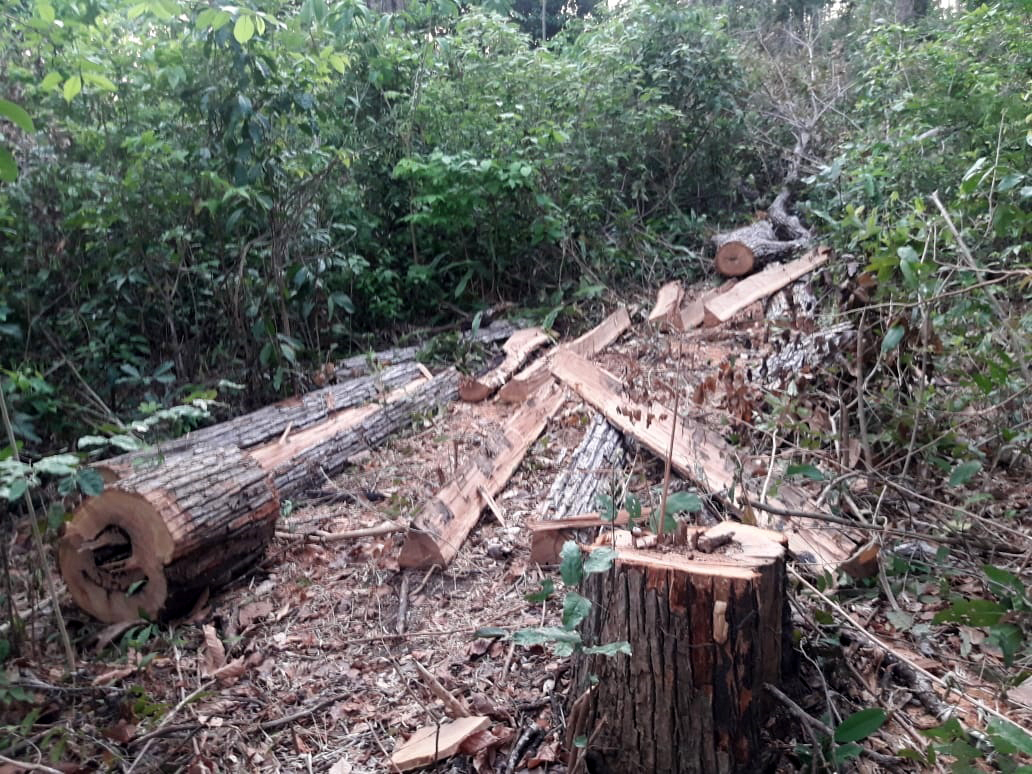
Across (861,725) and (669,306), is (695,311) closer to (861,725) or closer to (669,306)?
(669,306)

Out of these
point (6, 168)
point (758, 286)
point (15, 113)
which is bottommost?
point (758, 286)

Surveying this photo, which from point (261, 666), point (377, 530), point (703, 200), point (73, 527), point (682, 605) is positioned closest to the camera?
point (682, 605)

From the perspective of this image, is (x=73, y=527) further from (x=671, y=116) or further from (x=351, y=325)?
(x=671, y=116)

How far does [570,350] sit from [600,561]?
3.87 m

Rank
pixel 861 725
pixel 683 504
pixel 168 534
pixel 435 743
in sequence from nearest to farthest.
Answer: pixel 861 725 < pixel 683 504 < pixel 435 743 < pixel 168 534

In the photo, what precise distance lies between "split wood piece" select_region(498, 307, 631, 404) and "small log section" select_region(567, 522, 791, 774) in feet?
10.7

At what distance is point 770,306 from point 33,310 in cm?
569

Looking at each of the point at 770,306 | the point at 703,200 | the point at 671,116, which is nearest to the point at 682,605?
the point at 770,306

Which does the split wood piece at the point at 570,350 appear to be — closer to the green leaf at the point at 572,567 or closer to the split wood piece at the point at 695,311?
the split wood piece at the point at 695,311

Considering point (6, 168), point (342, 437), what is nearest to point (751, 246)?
point (342, 437)

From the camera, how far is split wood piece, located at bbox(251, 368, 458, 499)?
14.4 ft

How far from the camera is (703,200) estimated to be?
8.99 m

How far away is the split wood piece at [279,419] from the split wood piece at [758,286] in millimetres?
2534

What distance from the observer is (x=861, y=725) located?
73.0 inches
